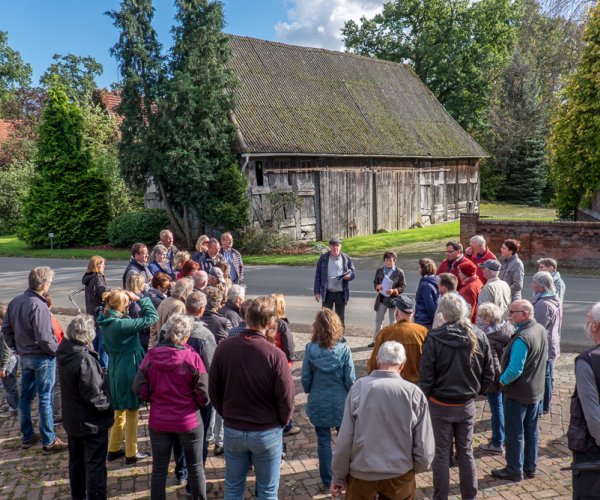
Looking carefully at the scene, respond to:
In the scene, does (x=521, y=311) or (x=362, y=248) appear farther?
(x=362, y=248)

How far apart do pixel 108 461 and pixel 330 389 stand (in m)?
2.61

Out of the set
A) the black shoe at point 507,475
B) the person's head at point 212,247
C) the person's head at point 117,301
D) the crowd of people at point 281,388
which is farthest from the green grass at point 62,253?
the black shoe at point 507,475

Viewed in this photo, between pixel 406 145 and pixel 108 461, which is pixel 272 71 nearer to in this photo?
pixel 406 145

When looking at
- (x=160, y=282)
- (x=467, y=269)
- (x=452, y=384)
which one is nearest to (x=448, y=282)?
(x=467, y=269)

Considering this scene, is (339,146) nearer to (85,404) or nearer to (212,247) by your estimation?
(212,247)

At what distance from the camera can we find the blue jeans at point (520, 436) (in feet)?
17.0

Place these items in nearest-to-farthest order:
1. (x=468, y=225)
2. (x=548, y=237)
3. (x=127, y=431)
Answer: (x=127, y=431)
(x=548, y=237)
(x=468, y=225)

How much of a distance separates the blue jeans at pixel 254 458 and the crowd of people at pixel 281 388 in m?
0.01

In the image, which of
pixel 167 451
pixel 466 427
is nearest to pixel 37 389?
pixel 167 451

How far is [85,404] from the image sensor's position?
4.77 m

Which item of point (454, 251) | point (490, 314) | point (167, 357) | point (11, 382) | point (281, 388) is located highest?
point (454, 251)

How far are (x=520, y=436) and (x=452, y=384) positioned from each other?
114 cm

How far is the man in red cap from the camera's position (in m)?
7.16

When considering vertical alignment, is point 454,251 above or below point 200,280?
above
